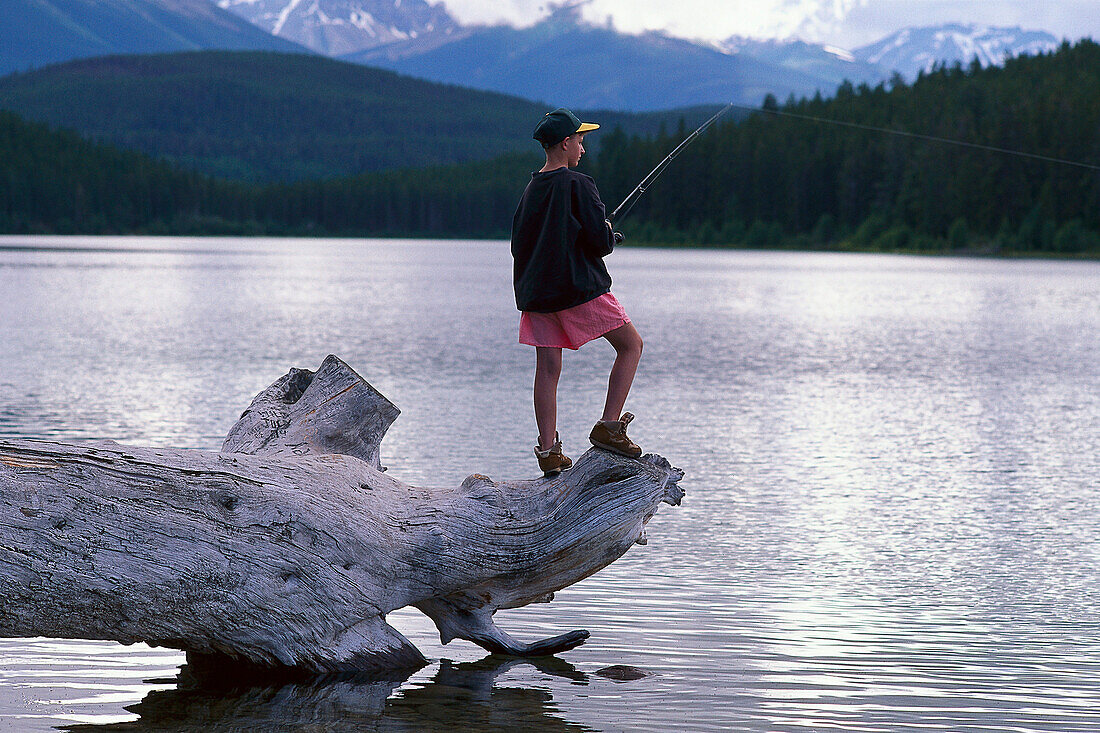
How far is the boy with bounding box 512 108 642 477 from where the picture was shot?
672 cm

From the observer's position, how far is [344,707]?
20.9 feet

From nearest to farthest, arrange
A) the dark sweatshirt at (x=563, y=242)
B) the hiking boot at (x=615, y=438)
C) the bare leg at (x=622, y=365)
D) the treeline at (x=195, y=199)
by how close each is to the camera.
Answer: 1. the hiking boot at (x=615, y=438)
2. the dark sweatshirt at (x=563, y=242)
3. the bare leg at (x=622, y=365)
4. the treeline at (x=195, y=199)

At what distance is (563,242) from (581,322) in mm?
445

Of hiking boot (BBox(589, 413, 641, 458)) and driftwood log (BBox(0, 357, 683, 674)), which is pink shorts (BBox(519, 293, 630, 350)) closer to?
hiking boot (BBox(589, 413, 641, 458))

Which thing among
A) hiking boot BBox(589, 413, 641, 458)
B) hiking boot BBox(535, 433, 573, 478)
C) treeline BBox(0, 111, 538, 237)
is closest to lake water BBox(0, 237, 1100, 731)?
hiking boot BBox(535, 433, 573, 478)

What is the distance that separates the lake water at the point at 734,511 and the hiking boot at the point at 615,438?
1.30m

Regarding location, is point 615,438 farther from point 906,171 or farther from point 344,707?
point 906,171

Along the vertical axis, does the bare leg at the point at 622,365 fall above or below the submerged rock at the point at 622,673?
above

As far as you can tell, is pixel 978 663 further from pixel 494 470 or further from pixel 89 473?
pixel 494 470

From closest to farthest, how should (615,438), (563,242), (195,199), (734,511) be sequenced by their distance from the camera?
(615,438)
(563,242)
(734,511)
(195,199)

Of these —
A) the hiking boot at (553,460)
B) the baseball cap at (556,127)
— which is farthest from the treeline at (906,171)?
the hiking boot at (553,460)

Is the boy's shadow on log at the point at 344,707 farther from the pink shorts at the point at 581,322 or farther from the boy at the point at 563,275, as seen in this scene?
the pink shorts at the point at 581,322

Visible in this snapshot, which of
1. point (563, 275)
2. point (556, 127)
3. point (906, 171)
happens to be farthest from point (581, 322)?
point (906, 171)

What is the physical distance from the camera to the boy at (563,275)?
672 centimetres
